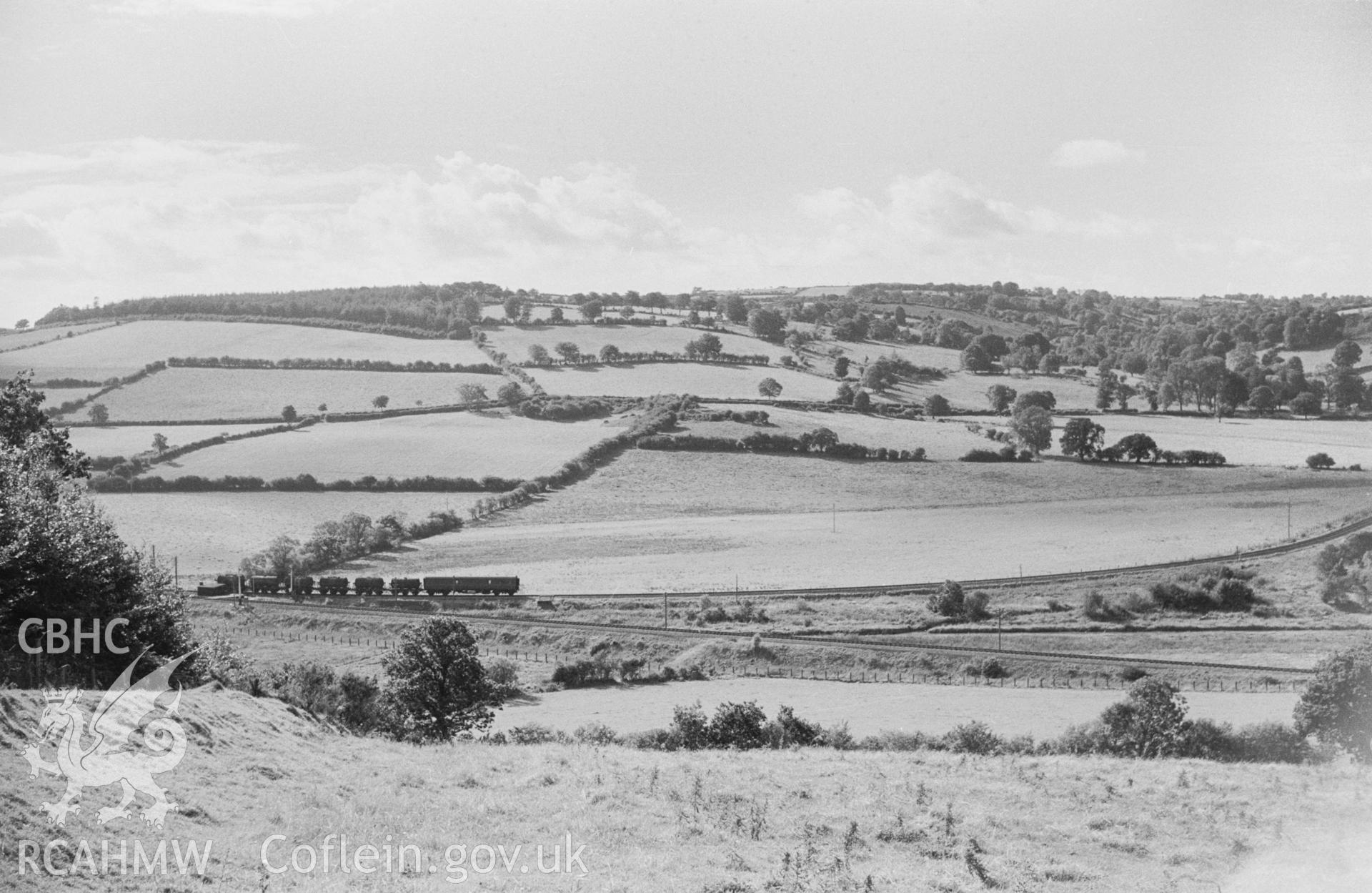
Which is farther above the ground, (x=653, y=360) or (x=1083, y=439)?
(x=653, y=360)

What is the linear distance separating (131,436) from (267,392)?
1745cm

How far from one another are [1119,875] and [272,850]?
10.6 meters

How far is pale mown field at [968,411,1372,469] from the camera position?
72938 mm

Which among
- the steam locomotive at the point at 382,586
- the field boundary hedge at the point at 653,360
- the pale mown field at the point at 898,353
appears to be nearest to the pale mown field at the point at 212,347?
the field boundary hedge at the point at 653,360

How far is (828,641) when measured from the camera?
42.0m

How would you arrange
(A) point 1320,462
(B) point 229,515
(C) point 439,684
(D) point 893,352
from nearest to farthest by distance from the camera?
(C) point 439,684 → (B) point 229,515 → (A) point 1320,462 → (D) point 893,352

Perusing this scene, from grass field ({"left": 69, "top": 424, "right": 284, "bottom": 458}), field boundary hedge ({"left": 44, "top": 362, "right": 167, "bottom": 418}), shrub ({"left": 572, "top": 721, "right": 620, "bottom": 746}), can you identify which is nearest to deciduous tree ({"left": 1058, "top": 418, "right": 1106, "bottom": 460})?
shrub ({"left": 572, "top": 721, "right": 620, "bottom": 746})

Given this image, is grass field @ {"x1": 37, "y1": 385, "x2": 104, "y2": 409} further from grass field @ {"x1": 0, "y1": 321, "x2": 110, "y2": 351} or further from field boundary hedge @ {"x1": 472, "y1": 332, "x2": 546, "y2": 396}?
field boundary hedge @ {"x1": 472, "y1": 332, "x2": 546, "y2": 396}

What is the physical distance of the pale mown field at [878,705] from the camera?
3133 cm

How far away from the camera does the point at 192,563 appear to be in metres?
53.2

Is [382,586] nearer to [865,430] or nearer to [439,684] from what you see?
[439,684]

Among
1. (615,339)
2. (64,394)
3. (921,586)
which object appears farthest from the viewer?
(615,339)

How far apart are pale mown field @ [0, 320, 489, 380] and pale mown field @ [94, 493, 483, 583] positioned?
1477 cm

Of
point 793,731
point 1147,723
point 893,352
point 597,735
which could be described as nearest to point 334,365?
point 893,352
